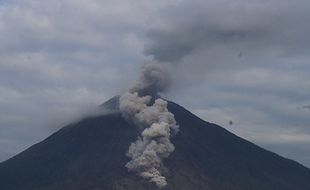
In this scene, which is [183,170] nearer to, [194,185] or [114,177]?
[194,185]

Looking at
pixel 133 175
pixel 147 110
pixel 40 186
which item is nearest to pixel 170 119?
pixel 147 110

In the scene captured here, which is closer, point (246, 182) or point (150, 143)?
point (150, 143)

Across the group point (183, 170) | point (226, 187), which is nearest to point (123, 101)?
point (183, 170)

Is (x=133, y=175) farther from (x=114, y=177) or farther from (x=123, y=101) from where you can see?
(x=123, y=101)

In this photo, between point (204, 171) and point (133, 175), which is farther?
point (204, 171)

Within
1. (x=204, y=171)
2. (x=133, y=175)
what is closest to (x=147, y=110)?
(x=133, y=175)

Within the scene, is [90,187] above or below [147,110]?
below

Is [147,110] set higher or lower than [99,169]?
higher

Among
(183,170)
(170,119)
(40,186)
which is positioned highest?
(170,119)

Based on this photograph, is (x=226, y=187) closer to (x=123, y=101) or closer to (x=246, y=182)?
(x=246, y=182)
